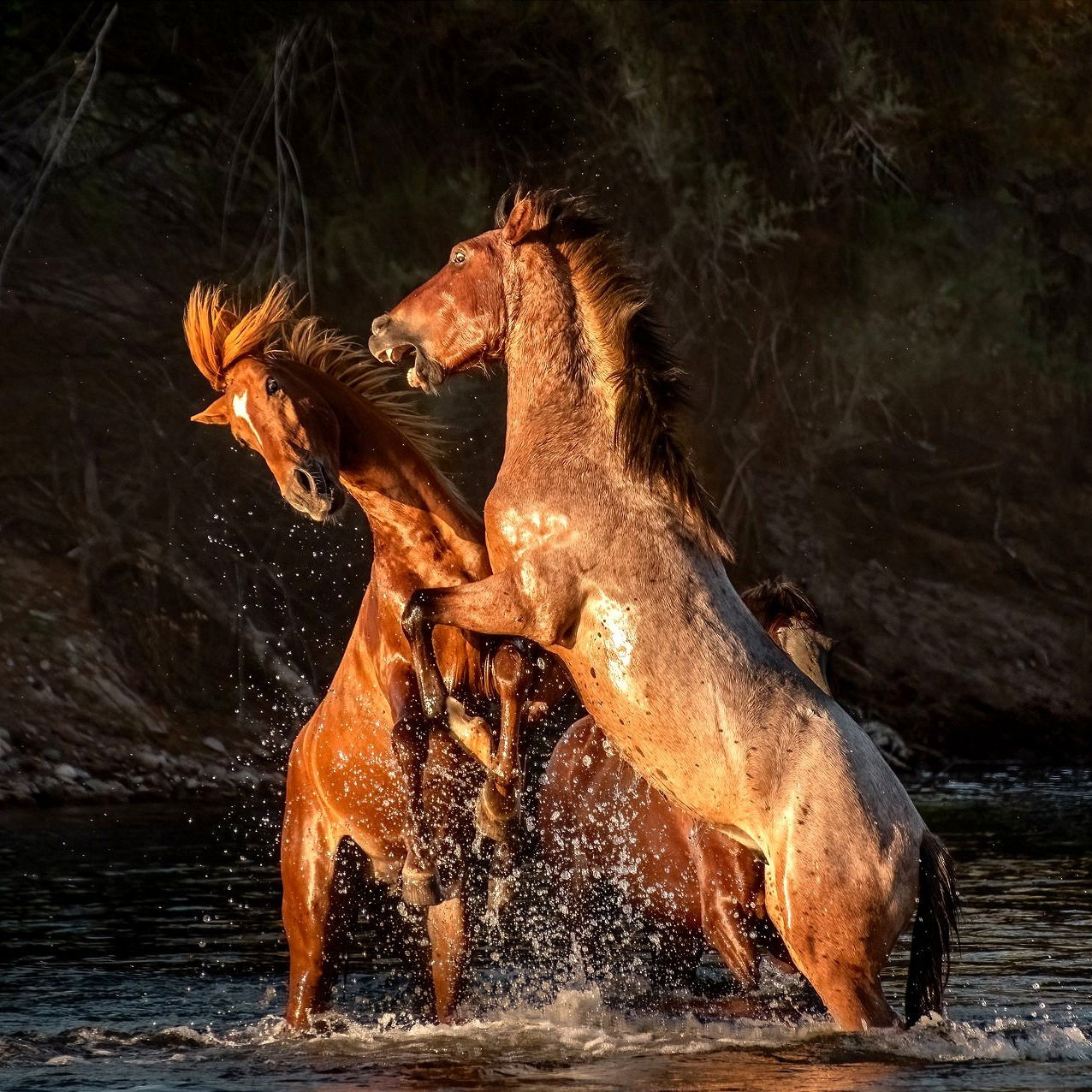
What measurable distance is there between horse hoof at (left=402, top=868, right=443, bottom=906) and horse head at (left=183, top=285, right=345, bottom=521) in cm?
121

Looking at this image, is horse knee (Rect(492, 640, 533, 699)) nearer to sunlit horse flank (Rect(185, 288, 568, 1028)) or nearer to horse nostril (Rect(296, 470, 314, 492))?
sunlit horse flank (Rect(185, 288, 568, 1028))

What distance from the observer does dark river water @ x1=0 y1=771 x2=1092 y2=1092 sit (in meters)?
5.71

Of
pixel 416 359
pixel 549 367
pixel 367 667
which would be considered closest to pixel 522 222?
pixel 549 367

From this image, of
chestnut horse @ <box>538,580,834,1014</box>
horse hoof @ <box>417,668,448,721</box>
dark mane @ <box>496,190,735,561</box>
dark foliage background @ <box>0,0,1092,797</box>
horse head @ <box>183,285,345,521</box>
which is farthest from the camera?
dark foliage background @ <box>0,0,1092,797</box>

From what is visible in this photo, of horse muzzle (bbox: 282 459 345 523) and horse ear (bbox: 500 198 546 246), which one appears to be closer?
horse ear (bbox: 500 198 546 246)

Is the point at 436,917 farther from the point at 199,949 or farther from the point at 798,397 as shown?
the point at 798,397

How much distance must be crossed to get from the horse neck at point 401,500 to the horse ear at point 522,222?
97cm

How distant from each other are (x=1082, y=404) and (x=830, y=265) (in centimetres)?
299

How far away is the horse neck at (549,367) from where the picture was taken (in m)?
6.04

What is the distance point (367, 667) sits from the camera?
268 inches

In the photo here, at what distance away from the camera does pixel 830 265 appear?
19594mm

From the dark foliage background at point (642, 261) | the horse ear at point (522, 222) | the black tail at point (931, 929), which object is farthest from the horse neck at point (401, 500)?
the dark foliage background at point (642, 261)

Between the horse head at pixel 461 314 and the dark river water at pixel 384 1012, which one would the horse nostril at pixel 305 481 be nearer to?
the horse head at pixel 461 314

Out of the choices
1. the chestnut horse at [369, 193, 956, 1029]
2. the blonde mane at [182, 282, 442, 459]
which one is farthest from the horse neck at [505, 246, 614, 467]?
the blonde mane at [182, 282, 442, 459]
